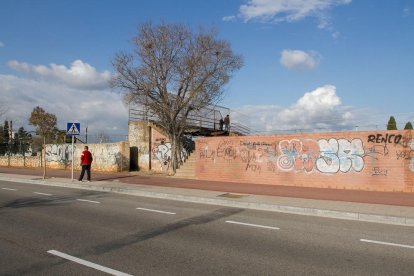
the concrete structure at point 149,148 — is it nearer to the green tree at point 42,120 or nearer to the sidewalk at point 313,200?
the sidewalk at point 313,200

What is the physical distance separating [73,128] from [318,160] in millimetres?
12419

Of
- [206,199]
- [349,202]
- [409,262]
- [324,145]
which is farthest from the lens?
[324,145]

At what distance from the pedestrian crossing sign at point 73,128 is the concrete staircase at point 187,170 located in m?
6.90

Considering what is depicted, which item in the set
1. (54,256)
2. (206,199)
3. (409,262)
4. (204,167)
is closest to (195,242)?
(54,256)

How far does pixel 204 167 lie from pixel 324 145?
7.49 meters

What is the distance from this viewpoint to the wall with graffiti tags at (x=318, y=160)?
56.2ft

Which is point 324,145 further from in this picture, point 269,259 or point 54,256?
point 54,256

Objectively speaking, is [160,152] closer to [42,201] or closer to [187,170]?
[187,170]

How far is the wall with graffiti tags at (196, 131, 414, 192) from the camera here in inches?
675

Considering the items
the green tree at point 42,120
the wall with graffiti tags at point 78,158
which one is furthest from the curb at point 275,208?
the green tree at point 42,120

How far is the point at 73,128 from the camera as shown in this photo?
20.9 metres

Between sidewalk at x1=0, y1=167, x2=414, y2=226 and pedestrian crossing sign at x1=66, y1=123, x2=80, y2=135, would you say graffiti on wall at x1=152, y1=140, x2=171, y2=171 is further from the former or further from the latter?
sidewalk at x1=0, y1=167, x2=414, y2=226

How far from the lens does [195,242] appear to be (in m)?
8.01

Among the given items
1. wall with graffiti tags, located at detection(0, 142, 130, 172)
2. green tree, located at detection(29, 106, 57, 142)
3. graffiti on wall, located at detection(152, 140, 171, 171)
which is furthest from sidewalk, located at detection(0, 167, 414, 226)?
green tree, located at detection(29, 106, 57, 142)
